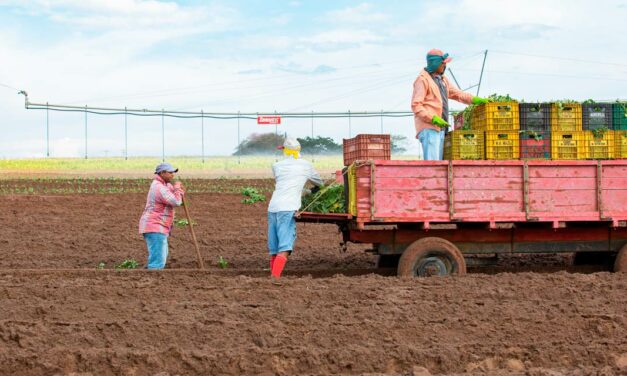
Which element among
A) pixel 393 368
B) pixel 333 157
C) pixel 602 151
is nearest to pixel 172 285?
pixel 393 368

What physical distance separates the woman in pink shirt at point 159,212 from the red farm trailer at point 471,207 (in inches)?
77.2

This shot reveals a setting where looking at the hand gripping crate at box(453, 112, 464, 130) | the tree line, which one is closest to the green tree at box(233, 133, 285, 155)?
the tree line

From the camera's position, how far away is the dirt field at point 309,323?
650 cm

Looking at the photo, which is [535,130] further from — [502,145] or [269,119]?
[269,119]

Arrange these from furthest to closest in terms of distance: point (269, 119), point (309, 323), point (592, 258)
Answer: point (269, 119)
point (592, 258)
point (309, 323)

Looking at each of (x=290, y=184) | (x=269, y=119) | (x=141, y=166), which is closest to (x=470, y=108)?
(x=290, y=184)

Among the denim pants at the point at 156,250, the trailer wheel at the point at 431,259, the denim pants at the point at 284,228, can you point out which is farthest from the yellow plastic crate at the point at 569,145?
the denim pants at the point at 156,250

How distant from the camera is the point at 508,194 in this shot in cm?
958

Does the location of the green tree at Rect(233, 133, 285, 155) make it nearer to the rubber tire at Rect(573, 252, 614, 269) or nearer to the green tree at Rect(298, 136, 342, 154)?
the green tree at Rect(298, 136, 342, 154)

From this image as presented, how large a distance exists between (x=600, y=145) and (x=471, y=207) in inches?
77.8

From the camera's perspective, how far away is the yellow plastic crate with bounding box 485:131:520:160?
32.1 ft

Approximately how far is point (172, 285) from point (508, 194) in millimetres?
4083

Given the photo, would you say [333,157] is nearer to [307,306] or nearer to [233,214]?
[233,214]

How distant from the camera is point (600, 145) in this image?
10086 mm
